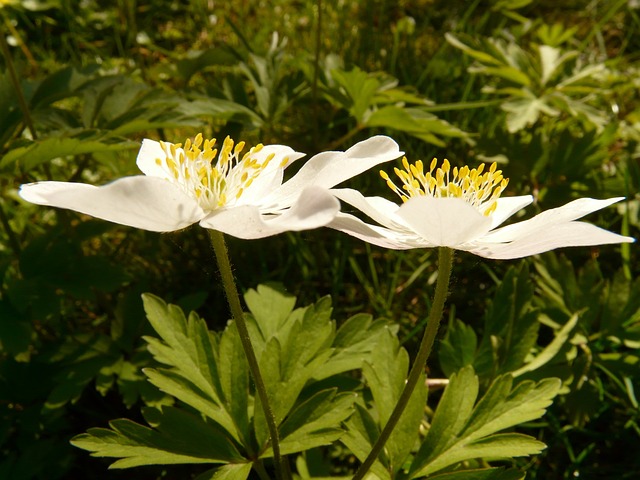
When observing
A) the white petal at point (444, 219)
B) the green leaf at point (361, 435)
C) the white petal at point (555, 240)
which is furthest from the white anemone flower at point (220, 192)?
the green leaf at point (361, 435)

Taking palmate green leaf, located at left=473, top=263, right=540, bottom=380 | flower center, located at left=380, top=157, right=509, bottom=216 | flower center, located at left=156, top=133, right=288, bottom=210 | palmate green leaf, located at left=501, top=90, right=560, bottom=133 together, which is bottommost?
palmate green leaf, located at left=473, top=263, right=540, bottom=380

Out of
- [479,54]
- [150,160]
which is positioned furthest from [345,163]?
[479,54]

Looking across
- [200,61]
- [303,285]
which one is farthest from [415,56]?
[303,285]

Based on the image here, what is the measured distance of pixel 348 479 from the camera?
4.84 feet

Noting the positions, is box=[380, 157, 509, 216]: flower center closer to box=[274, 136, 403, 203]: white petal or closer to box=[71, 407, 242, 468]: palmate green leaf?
box=[274, 136, 403, 203]: white petal

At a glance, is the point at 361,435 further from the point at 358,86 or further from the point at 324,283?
the point at 358,86

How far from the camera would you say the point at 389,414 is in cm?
146

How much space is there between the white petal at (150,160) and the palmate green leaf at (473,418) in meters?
0.80

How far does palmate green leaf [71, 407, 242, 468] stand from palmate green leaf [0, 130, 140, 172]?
785 mm

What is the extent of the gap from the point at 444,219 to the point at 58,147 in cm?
123

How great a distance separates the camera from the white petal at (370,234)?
1113 mm

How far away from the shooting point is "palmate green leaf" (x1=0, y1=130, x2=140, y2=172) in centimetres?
173

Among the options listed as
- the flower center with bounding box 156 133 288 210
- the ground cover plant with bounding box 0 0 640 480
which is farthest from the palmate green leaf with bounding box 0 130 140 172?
the flower center with bounding box 156 133 288 210

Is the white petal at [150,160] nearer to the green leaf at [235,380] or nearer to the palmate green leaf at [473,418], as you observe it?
the green leaf at [235,380]
